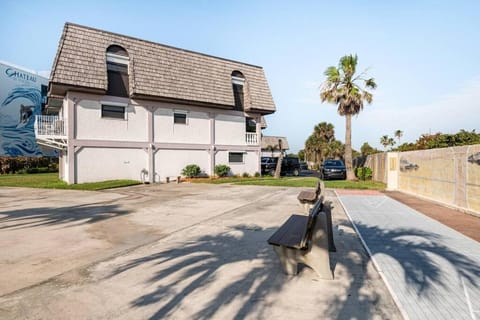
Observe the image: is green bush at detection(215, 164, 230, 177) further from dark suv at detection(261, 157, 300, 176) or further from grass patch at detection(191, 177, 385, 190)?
dark suv at detection(261, 157, 300, 176)

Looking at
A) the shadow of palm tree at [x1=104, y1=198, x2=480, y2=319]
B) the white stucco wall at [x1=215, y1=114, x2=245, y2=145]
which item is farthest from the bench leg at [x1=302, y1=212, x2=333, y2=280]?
the white stucco wall at [x1=215, y1=114, x2=245, y2=145]

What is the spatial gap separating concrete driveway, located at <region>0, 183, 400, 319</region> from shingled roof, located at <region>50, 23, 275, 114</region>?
42.4ft

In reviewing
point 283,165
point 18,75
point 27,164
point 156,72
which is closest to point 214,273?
point 156,72

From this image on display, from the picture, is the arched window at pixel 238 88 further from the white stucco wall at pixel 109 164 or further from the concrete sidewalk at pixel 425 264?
the concrete sidewalk at pixel 425 264

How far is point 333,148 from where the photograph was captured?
55906mm

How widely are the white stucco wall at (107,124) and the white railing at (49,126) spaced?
156 centimetres

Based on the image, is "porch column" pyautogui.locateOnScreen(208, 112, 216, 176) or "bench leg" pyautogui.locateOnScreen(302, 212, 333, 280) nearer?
"bench leg" pyautogui.locateOnScreen(302, 212, 333, 280)

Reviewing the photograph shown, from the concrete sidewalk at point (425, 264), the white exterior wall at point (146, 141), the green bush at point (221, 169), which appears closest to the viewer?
the concrete sidewalk at point (425, 264)

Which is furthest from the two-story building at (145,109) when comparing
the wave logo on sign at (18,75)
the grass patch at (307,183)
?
the wave logo on sign at (18,75)

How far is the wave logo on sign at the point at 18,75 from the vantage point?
41469 mm

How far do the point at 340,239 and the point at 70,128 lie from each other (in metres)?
17.6

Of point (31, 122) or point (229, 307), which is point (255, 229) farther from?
point (31, 122)

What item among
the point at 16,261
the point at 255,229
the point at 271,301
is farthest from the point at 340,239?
the point at 16,261

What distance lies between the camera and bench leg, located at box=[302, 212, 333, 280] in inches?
153
